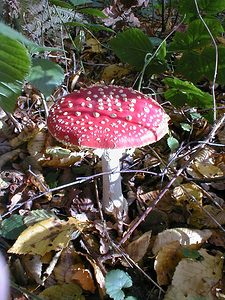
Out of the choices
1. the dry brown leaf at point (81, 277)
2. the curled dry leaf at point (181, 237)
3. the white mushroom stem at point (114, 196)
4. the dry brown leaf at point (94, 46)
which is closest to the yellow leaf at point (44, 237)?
the dry brown leaf at point (81, 277)

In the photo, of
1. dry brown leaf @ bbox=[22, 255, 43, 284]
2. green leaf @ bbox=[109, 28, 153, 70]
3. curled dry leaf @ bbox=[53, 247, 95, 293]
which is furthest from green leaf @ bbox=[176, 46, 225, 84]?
dry brown leaf @ bbox=[22, 255, 43, 284]

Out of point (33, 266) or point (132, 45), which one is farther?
point (132, 45)

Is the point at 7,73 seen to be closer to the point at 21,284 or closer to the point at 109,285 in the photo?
the point at 109,285

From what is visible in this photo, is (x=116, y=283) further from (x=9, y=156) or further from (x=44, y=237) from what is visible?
(x=9, y=156)

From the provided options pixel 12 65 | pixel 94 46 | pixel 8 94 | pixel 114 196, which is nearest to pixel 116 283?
pixel 114 196

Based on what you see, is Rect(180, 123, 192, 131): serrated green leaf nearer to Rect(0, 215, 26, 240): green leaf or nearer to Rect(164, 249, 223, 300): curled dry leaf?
Rect(164, 249, 223, 300): curled dry leaf

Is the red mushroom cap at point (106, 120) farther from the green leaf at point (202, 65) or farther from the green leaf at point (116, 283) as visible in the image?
the green leaf at point (202, 65)
